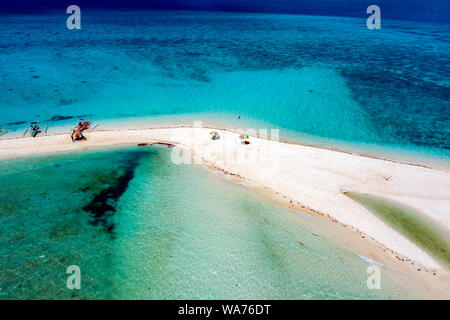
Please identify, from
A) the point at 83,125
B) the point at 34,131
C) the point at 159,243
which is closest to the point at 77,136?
the point at 83,125

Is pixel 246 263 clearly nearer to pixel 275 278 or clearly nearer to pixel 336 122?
pixel 275 278

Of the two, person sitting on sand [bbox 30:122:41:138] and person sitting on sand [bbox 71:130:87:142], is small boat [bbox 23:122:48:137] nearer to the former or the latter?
person sitting on sand [bbox 30:122:41:138]

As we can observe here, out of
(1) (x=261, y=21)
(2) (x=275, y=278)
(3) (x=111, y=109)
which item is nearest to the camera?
(2) (x=275, y=278)

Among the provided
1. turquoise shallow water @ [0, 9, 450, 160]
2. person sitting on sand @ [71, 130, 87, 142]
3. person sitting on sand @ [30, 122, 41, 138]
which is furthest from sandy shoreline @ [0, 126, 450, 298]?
turquoise shallow water @ [0, 9, 450, 160]

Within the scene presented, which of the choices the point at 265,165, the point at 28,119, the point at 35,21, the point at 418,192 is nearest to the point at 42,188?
the point at 28,119

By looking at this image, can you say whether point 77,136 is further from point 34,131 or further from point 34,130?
point 34,130

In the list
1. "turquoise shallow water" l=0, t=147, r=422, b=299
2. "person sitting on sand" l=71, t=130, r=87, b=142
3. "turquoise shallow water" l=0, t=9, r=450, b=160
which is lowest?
"turquoise shallow water" l=0, t=147, r=422, b=299

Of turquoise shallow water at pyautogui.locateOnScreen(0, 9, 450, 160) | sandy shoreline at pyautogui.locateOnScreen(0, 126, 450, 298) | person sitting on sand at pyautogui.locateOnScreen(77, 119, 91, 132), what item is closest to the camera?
sandy shoreline at pyautogui.locateOnScreen(0, 126, 450, 298)
